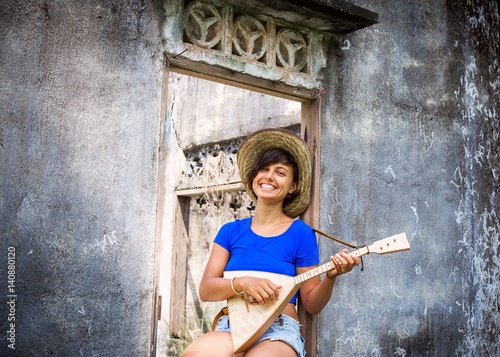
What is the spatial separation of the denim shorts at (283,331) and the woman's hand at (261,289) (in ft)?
0.64

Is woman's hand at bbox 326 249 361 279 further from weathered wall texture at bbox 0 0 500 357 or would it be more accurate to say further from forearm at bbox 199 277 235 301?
weathered wall texture at bbox 0 0 500 357

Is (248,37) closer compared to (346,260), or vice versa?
(346,260)

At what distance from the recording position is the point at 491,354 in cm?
460

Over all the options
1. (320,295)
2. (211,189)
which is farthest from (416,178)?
(211,189)

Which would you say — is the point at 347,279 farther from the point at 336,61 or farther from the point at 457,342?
the point at 336,61

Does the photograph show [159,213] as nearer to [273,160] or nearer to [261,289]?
[273,160]

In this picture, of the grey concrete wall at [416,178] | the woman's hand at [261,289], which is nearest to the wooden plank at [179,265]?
the grey concrete wall at [416,178]

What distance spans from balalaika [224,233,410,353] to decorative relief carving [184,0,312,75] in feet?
5.34

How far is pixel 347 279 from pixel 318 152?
99 centimetres

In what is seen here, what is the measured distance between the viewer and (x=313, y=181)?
3738 mm

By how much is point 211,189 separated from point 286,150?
11.8 feet

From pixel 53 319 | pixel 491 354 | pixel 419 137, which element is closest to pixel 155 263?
pixel 53 319

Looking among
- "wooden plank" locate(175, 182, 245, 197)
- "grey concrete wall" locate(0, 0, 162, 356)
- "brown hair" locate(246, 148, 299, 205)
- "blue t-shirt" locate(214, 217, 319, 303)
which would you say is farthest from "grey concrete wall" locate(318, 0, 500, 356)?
"wooden plank" locate(175, 182, 245, 197)

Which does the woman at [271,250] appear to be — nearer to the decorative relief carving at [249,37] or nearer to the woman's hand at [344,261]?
the woman's hand at [344,261]
